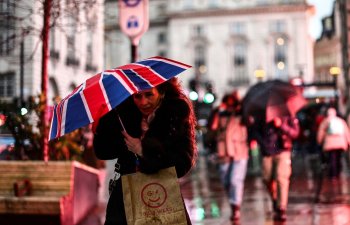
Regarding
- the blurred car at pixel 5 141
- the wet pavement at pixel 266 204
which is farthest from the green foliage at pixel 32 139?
the wet pavement at pixel 266 204

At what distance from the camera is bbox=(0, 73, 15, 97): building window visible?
38.1 m

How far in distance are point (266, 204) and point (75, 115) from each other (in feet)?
25.6

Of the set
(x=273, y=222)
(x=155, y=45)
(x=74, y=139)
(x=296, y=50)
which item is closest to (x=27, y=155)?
(x=74, y=139)

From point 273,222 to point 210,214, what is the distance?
1.34m

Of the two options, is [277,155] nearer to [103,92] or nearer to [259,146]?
[259,146]

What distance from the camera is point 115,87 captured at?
3.40 metres

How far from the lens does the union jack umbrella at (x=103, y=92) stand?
331 centimetres

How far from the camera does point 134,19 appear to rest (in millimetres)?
10492

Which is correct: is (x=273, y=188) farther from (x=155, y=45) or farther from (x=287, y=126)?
(x=155, y=45)

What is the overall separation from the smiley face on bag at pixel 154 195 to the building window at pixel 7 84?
3602 cm

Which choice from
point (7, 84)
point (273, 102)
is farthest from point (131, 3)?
point (7, 84)

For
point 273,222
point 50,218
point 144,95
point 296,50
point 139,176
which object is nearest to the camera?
point 139,176

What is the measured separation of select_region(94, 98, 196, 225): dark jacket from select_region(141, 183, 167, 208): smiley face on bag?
88 millimetres

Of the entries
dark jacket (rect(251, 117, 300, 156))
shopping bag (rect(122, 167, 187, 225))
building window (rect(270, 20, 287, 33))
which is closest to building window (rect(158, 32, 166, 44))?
building window (rect(270, 20, 287, 33))
